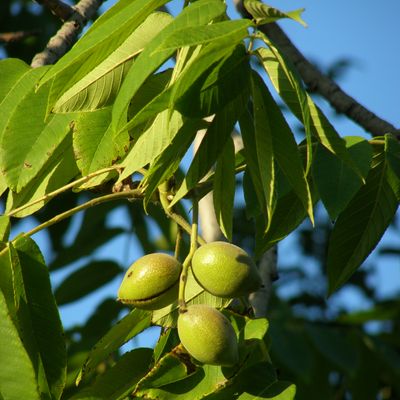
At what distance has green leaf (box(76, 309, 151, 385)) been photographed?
5.09ft

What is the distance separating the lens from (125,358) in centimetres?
158

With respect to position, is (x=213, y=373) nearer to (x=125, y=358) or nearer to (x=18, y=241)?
(x=125, y=358)

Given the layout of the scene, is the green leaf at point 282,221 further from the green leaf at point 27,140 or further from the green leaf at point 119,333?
the green leaf at point 27,140

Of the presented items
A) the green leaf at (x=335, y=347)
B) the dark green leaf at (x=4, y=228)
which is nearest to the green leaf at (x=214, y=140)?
the dark green leaf at (x=4, y=228)

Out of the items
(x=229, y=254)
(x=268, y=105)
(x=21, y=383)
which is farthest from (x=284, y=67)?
(x=21, y=383)

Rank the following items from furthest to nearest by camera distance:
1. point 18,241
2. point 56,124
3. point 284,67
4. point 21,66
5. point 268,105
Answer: point 21,66
point 56,124
point 18,241
point 268,105
point 284,67

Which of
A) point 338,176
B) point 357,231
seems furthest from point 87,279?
point 338,176

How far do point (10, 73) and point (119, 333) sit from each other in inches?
22.6

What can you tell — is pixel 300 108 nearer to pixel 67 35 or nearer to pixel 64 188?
pixel 64 188

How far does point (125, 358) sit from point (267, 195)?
0.48 meters

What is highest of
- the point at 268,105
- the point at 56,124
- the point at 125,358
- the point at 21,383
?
the point at 268,105

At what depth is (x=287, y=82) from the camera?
1311 millimetres

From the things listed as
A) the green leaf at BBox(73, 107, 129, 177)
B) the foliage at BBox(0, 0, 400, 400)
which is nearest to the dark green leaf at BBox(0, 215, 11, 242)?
A: the foliage at BBox(0, 0, 400, 400)

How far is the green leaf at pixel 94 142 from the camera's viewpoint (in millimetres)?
1517
